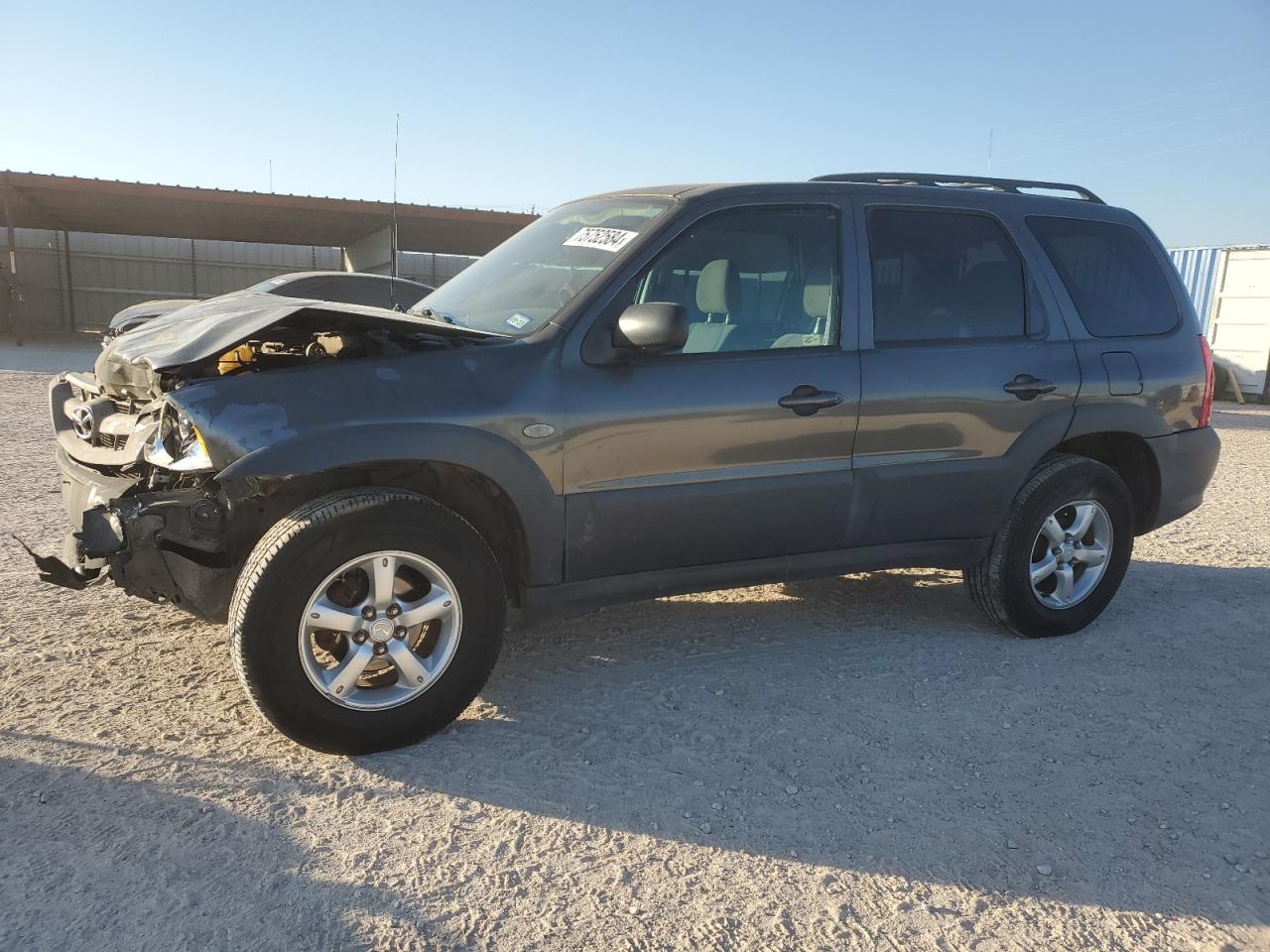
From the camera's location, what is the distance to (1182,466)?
463 centimetres

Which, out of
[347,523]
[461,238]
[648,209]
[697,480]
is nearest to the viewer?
[347,523]

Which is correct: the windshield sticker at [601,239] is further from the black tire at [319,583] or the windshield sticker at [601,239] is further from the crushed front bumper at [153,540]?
the crushed front bumper at [153,540]

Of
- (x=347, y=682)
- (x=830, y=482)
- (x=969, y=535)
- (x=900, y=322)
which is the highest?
(x=900, y=322)

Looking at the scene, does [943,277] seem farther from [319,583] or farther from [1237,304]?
[1237,304]

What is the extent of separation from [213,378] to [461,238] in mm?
26296

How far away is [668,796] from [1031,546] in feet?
7.37

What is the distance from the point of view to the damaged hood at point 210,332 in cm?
301

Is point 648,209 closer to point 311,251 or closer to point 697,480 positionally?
point 697,480

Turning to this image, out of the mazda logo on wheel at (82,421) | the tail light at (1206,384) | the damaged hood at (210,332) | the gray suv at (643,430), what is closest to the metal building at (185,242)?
the mazda logo on wheel at (82,421)

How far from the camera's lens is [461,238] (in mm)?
28156

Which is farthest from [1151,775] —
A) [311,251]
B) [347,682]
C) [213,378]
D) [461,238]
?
[311,251]

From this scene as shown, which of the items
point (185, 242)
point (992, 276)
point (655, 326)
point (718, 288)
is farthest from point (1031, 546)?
point (185, 242)

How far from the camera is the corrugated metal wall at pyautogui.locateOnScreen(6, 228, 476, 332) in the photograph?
2989 cm

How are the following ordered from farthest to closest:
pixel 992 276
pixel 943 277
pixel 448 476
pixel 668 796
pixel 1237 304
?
1. pixel 1237 304
2. pixel 992 276
3. pixel 943 277
4. pixel 448 476
5. pixel 668 796
